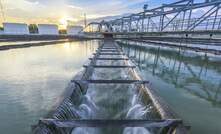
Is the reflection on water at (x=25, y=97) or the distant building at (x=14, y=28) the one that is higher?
the distant building at (x=14, y=28)

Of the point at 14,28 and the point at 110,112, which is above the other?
the point at 14,28

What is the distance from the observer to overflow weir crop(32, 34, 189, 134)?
3395 mm

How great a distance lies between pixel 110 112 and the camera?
18.2 feet

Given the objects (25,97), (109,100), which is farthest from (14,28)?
(109,100)

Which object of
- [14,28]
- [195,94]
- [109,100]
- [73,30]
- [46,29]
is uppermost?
[14,28]

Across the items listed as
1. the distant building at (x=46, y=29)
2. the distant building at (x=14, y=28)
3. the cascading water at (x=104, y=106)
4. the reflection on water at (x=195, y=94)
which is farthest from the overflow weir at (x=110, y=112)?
the distant building at (x=46, y=29)

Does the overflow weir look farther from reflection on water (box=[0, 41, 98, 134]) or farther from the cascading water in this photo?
reflection on water (box=[0, 41, 98, 134])

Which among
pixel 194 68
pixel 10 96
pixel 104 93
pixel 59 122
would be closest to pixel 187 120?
pixel 104 93

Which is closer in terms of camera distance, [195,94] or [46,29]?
[195,94]

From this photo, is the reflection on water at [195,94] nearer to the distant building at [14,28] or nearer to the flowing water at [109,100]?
the flowing water at [109,100]

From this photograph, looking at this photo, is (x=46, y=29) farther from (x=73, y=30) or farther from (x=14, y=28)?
(x=73, y=30)

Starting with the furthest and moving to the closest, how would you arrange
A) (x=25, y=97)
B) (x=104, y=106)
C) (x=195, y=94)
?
(x=195, y=94)
(x=25, y=97)
(x=104, y=106)

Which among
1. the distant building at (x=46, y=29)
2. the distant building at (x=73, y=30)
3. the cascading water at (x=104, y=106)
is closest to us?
the cascading water at (x=104, y=106)

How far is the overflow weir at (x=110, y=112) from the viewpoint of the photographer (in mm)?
3395
